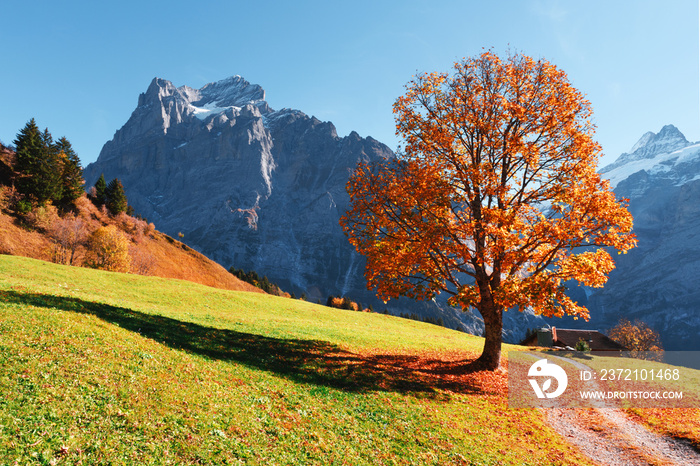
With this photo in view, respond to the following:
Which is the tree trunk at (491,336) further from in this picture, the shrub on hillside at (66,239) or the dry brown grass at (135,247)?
the shrub on hillside at (66,239)

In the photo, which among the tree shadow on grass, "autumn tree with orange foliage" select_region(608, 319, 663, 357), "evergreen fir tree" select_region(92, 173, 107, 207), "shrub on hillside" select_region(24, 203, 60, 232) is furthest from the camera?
"evergreen fir tree" select_region(92, 173, 107, 207)

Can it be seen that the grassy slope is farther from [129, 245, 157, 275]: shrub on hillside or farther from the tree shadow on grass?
[129, 245, 157, 275]: shrub on hillside

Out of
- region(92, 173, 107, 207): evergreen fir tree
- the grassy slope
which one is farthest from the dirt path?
region(92, 173, 107, 207): evergreen fir tree

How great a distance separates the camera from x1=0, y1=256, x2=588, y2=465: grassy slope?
7.70 m

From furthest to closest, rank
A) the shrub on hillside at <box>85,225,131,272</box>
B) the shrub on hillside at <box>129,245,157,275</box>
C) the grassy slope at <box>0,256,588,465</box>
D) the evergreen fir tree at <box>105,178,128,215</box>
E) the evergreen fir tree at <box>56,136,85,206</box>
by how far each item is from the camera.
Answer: the evergreen fir tree at <box>105,178,128,215</box>
the shrub on hillside at <box>129,245,157,275</box>
the evergreen fir tree at <box>56,136,85,206</box>
the shrub on hillside at <box>85,225,131,272</box>
the grassy slope at <box>0,256,588,465</box>

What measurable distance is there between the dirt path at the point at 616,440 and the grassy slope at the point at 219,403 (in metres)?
1.02

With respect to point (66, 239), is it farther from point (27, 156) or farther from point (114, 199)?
point (114, 199)

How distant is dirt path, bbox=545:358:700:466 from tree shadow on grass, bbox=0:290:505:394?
3324 millimetres

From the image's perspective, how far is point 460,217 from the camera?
21.5 metres

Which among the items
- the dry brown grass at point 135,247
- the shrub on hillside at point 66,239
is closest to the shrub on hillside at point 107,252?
the shrub on hillside at point 66,239

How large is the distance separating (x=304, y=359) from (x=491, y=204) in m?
14.1

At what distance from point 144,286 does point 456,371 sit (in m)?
37.6

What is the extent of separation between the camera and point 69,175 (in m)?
86.2

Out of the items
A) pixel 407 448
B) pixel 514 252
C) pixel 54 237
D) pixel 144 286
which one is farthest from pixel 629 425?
pixel 54 237
